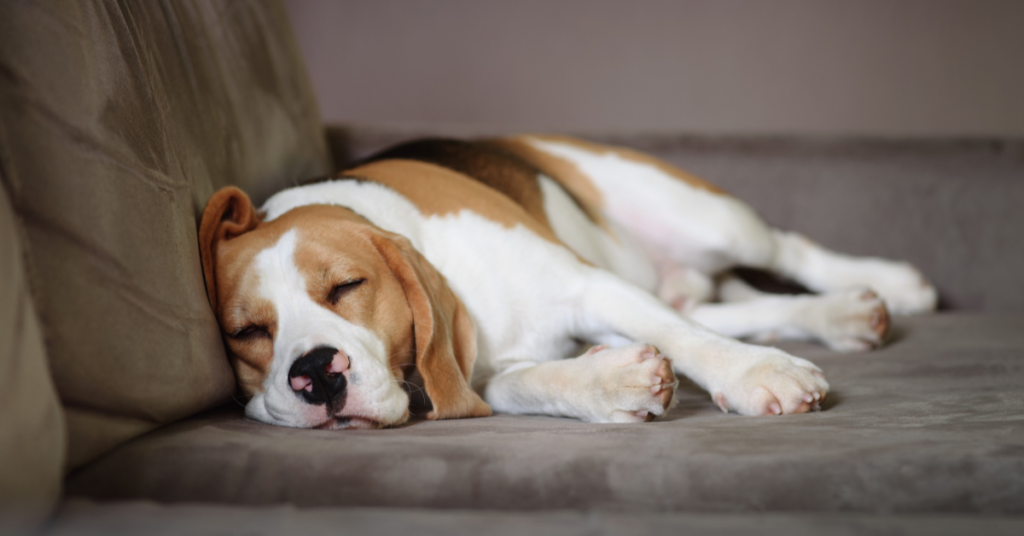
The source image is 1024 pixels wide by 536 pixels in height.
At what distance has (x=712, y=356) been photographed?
1589 millimetres

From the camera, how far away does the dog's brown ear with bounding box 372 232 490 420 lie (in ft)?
4.90

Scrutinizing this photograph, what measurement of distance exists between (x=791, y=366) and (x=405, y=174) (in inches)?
46.6

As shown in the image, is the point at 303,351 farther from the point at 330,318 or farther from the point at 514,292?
the point at 514,292

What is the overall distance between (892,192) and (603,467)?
2.41m

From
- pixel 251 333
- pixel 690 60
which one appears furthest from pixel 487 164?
pixel 690 60

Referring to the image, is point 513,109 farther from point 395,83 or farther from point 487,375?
point 487,375

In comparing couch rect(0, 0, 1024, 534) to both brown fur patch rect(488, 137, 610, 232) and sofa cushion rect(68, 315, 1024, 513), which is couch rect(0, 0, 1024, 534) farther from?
→ brown fur patch rect(488, 137, 610, 232)

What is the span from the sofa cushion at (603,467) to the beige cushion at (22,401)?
0.42 ft

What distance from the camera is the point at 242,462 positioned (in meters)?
1.08

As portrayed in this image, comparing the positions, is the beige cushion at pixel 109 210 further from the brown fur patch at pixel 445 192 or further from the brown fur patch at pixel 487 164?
the brown fur patch at pixel 487 164

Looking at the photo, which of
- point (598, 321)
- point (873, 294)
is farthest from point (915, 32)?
point (598, 321)

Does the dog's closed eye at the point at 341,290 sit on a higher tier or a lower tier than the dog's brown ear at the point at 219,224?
lower

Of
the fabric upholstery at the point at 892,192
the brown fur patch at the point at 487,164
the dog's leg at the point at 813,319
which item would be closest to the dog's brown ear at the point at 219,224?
the brown fur patch at the point at 487,164

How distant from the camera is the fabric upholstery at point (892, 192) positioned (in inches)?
110
